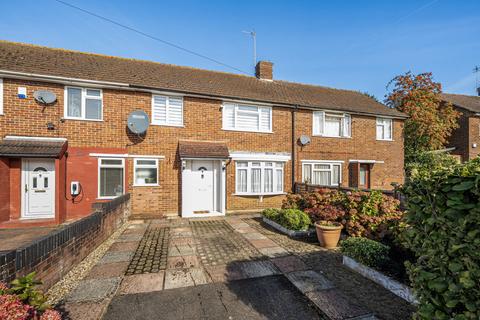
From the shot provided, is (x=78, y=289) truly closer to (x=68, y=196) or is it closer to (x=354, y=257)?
(x=354, y=257)

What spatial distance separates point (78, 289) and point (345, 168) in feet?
38.3

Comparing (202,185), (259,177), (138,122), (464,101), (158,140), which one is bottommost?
(202,185)

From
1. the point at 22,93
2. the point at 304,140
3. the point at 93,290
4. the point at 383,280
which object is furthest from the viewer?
the point at 304,140

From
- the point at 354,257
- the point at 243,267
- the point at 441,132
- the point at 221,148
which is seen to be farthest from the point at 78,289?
the point at 441,132

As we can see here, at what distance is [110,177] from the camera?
8359mm

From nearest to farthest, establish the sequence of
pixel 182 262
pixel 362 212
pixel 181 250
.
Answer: pixel 182 262 → pixel 181 250 → pixel 362 212

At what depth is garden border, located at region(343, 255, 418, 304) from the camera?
3.30 m

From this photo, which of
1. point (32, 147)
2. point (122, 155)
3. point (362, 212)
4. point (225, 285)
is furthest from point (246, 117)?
point (32, 147)

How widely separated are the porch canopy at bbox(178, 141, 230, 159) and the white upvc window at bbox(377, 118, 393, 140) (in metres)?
9.37

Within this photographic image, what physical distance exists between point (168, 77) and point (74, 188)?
5980mm

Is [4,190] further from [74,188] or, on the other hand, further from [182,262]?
[182,262]

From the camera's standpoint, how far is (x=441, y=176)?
1.97 m

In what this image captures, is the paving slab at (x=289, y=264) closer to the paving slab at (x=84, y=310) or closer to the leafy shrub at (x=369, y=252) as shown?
the leafy shrub at (x=369, y=252)

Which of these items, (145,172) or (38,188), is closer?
(38,188)
